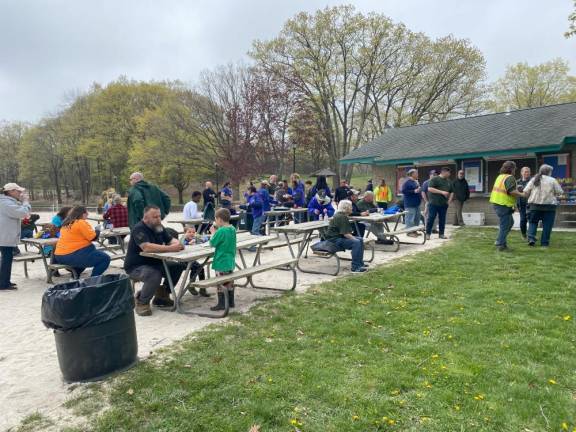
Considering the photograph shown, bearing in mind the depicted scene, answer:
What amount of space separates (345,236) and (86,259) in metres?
3.95

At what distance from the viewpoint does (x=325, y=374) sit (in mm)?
3318

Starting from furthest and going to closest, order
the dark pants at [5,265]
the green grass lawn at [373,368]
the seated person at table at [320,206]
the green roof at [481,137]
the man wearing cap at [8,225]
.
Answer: the green roof at [481,137] → the seated person at table at [320,206] → the dark pants at [5,265] → the man wearing cap at [8,225] → the green grass lawn at [373,368]

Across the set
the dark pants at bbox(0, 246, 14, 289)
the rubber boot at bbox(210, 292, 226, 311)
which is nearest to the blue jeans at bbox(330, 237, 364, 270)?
the rubber boot at bbox(210, 292, 226, 311)

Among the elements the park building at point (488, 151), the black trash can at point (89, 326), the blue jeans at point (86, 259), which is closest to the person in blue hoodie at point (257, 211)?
the blue jeans at point (86, 259)

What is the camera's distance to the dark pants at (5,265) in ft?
21.6

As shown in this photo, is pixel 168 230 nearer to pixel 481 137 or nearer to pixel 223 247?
pixel 223 247

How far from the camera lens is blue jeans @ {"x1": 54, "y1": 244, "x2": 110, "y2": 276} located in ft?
19.3

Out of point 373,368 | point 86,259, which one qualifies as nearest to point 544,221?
point 373,368

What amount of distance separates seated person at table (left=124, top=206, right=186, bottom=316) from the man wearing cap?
2.51 meters

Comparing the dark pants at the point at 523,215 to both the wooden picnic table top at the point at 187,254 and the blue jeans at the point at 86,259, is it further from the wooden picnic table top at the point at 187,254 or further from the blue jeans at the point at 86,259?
the blue jeans at the point at 86,259

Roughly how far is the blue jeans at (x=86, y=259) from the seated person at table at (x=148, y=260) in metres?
0.87

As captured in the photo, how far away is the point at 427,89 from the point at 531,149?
22.0m

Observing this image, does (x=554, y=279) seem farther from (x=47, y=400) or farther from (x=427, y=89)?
(x=427, y=89)

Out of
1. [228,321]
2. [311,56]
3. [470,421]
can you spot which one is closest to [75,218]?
[228,321]
